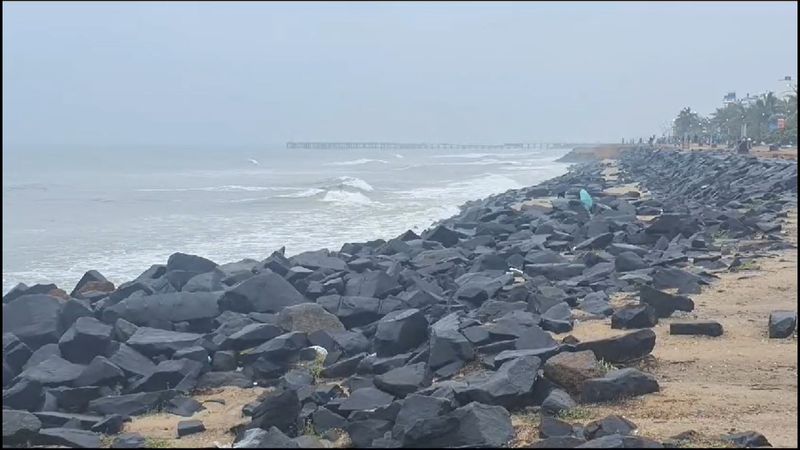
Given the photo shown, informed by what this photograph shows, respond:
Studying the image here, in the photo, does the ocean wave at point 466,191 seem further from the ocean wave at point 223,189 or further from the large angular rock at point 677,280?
the large angular rock at point 677,280

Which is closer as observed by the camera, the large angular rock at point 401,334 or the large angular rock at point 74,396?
the large angular rock at point 74,396

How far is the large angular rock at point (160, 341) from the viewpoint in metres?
7.14

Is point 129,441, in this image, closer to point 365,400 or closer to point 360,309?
point 365,400

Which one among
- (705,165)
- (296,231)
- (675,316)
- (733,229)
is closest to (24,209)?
(296,231)

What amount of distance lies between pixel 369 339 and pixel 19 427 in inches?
124

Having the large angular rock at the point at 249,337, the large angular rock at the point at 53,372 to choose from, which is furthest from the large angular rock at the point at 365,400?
the large angular rock at the point at 53,372

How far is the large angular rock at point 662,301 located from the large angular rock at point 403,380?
2584 mm

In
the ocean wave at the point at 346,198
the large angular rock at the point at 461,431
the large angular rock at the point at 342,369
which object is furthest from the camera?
the ocean wave at the point at 346,198

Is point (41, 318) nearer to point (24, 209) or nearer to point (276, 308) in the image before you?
point (276, 308)

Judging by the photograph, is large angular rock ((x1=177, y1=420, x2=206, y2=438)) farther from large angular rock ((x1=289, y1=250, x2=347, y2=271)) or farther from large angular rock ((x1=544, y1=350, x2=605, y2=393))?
large angular rock ((x1=289, y1=250, x2=347, y2=271))

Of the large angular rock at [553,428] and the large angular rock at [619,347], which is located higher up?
the large angular rock at [619,347]

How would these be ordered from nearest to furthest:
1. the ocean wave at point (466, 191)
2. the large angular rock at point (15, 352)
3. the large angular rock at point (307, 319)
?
1. the large angular rock at point (15, 352)
2. the large angular rock at point (307, 319)
3. the ocean wave at point (466, 191)

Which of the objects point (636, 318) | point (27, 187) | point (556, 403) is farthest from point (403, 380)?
point (27, 187)

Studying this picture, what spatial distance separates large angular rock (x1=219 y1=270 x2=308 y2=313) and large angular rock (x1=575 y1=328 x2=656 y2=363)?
378cm
